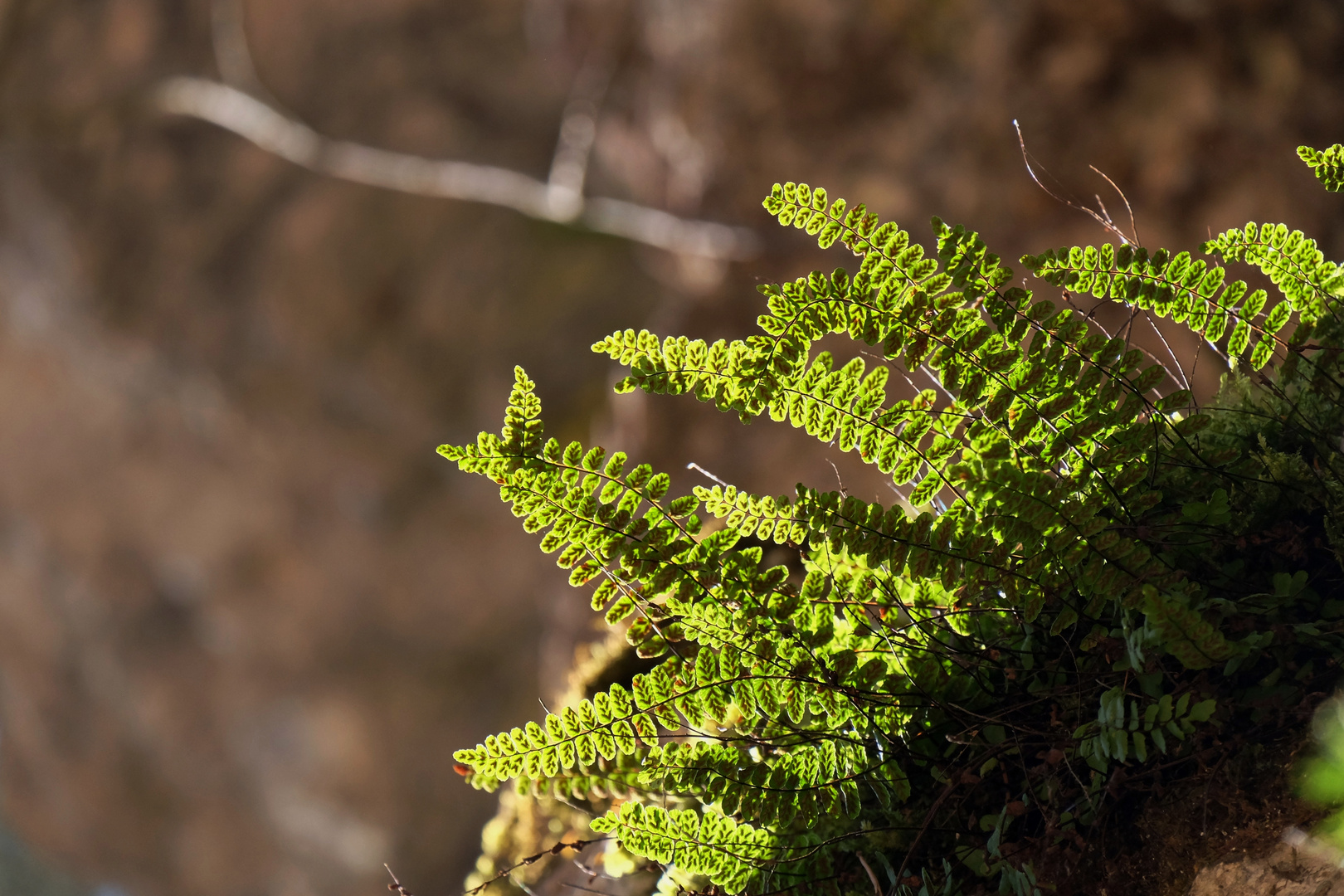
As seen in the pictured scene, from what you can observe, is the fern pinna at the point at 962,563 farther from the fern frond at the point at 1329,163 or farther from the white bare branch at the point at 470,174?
the white bare branch at the point at 470,174

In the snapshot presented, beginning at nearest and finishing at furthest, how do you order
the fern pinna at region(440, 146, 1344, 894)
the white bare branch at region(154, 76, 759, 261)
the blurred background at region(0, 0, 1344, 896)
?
the fern pinna at region(440, 146, 1344, 894) < the white bare branch at region(154, 76, 759, 261) < the blurred background at region(0, 0, 1344, 896)

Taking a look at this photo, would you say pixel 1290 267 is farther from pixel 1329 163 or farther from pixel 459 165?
pixel 459 165

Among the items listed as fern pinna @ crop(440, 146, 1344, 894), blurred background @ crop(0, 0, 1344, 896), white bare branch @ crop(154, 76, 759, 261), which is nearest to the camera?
fern pinna @ crop(440, 146, 1344, 894)

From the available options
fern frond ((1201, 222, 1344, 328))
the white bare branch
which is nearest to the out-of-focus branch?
the white bare branch

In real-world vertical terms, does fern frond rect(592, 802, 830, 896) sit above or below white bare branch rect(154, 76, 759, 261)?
below

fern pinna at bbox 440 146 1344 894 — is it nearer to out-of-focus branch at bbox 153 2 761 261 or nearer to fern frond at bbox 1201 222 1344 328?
fern frond at bbox 1201 222 1344 328

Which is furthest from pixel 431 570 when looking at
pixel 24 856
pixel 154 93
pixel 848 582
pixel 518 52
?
pixel 848 582
